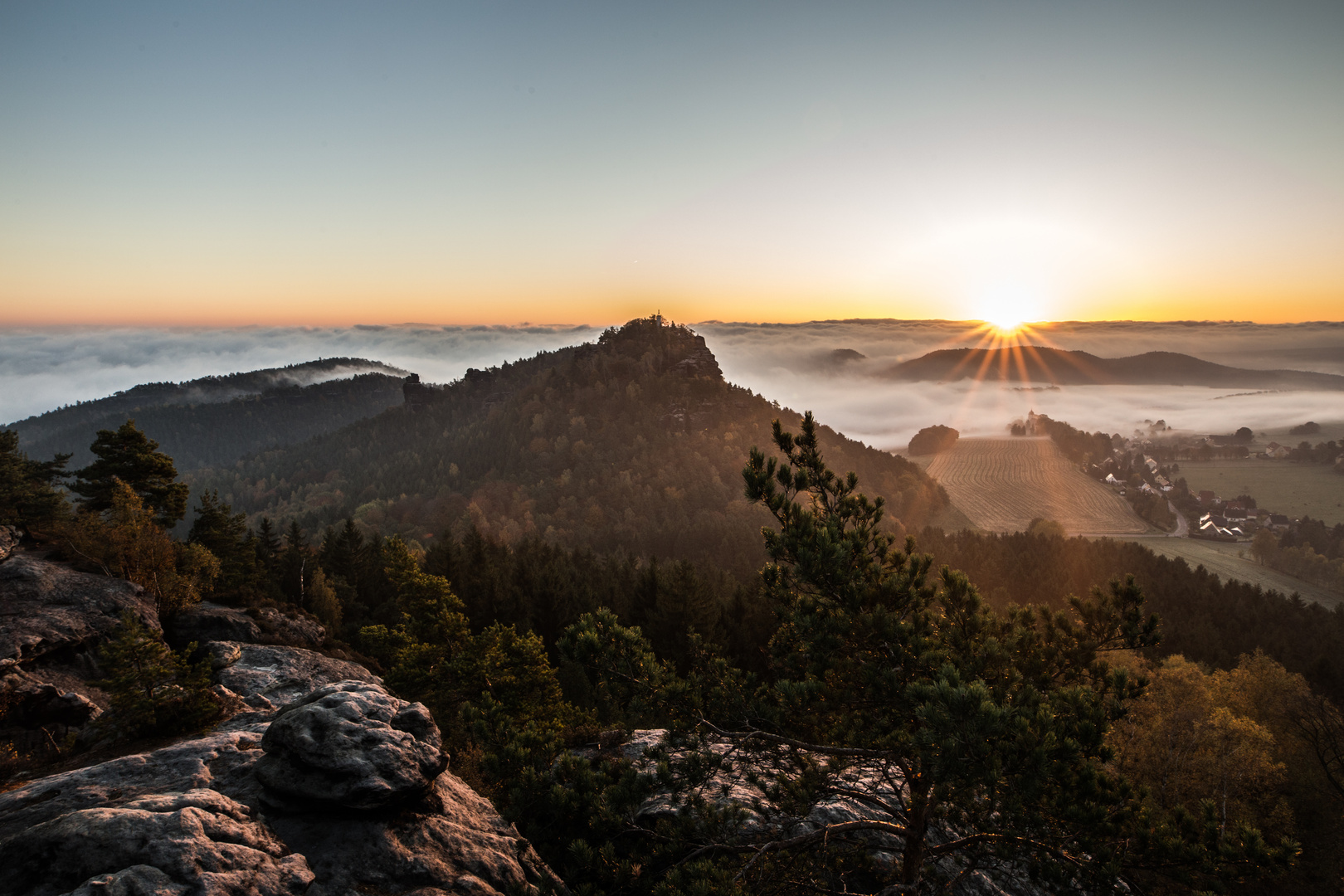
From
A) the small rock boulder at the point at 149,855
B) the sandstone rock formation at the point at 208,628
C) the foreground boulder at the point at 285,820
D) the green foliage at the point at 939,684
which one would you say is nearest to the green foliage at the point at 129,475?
the sandstone rock formation at the point at 208,628

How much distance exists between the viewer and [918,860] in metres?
10.4

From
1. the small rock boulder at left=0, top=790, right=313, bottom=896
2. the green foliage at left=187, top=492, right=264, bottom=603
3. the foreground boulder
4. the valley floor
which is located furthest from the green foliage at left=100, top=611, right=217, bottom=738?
the valley floor

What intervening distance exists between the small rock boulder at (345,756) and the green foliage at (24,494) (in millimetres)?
34045

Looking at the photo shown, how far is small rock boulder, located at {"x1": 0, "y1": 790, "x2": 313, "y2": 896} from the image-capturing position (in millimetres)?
8375

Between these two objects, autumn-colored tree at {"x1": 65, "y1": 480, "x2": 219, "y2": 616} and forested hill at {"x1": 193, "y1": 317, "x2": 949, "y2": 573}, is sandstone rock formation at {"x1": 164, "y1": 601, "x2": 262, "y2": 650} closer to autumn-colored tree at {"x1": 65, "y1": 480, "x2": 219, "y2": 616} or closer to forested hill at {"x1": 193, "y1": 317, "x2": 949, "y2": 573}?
autumn-colored tree at {"x1": 65, "y1": 480, "x2": 219, "y2": 616}

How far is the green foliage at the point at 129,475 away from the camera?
34250mm

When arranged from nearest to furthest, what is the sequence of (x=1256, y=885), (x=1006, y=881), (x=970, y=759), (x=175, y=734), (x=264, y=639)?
(x=970, y=759) → (x=1006, y=881) → (x=175, y=734) → (x=1256, y=885) → (x=264, y=639)

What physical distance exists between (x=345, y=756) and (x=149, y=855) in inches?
144

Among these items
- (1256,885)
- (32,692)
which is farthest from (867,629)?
(1256,885)

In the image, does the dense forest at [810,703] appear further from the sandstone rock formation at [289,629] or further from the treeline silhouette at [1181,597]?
the sandstone rock formation at [289,629]

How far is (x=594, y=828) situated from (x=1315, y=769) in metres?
51.1

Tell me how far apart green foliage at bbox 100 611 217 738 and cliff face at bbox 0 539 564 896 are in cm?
103

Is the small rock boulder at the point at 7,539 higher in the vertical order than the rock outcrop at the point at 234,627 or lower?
higher

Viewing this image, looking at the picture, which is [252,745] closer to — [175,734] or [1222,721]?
[175,734]
